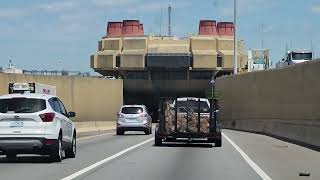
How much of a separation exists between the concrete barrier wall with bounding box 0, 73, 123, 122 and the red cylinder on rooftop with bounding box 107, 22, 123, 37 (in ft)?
80.3

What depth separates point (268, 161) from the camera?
20.1 meters

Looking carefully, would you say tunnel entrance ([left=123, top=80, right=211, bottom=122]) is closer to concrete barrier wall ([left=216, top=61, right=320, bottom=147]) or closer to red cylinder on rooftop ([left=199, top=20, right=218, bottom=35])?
red cylinder on rooftop ([left=199, top=20, right=218, bottom=35])

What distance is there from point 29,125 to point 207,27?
8326 centimetres

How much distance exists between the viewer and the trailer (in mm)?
26328

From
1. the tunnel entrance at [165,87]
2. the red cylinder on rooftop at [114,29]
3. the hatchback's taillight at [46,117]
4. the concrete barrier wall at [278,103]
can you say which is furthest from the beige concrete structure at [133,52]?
the hatchback's taillight at [46,117]

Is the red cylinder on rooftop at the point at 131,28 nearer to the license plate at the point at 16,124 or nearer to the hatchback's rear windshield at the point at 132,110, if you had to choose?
the hatchback's rear windshield at the point at 132,110

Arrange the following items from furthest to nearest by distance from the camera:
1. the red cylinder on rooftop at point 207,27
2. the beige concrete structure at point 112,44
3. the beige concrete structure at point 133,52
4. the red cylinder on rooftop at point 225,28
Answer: the red cylinder on rooftop at point 225,28, the red cylinder on rooftop at point 207,27, the beige concrete structure at point 112,44, the beige concrete structure at point 133,52

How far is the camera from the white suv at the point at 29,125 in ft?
59.0

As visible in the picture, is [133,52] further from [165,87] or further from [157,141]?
[157,141]

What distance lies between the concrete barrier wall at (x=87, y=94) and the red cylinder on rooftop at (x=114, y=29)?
963 inches

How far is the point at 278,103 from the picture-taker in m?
38.1

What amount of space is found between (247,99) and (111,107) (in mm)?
22496

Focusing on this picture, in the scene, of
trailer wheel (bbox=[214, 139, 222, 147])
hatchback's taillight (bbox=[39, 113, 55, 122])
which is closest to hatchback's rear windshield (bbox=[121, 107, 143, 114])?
trailer wheel (bbox=[214, 139, 222, 147])

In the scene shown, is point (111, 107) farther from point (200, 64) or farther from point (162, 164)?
point (162, 164)
